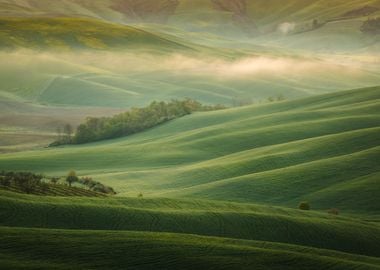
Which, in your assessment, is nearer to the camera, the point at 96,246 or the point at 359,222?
the point at 96,246

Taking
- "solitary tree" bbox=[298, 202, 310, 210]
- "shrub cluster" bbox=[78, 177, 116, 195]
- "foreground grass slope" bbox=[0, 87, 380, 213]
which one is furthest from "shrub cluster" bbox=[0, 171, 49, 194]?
"solitary tree" bbox=[298, 202, 310, 210]

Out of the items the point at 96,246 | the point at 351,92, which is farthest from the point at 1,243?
the point at 351,92

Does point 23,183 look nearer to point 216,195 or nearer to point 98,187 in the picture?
point 98,187

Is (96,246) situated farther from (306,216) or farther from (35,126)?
(35,126)

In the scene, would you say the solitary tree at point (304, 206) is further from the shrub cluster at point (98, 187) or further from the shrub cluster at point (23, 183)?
the shrub cluster at point (23, 183)

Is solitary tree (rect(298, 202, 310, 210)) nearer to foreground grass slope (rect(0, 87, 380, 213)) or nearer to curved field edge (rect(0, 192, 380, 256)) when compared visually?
foreground grass slope (rect(0, 87, 380, 213))

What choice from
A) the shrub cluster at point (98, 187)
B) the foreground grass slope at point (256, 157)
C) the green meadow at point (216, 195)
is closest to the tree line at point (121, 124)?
the green meadow at point (216, 195)
